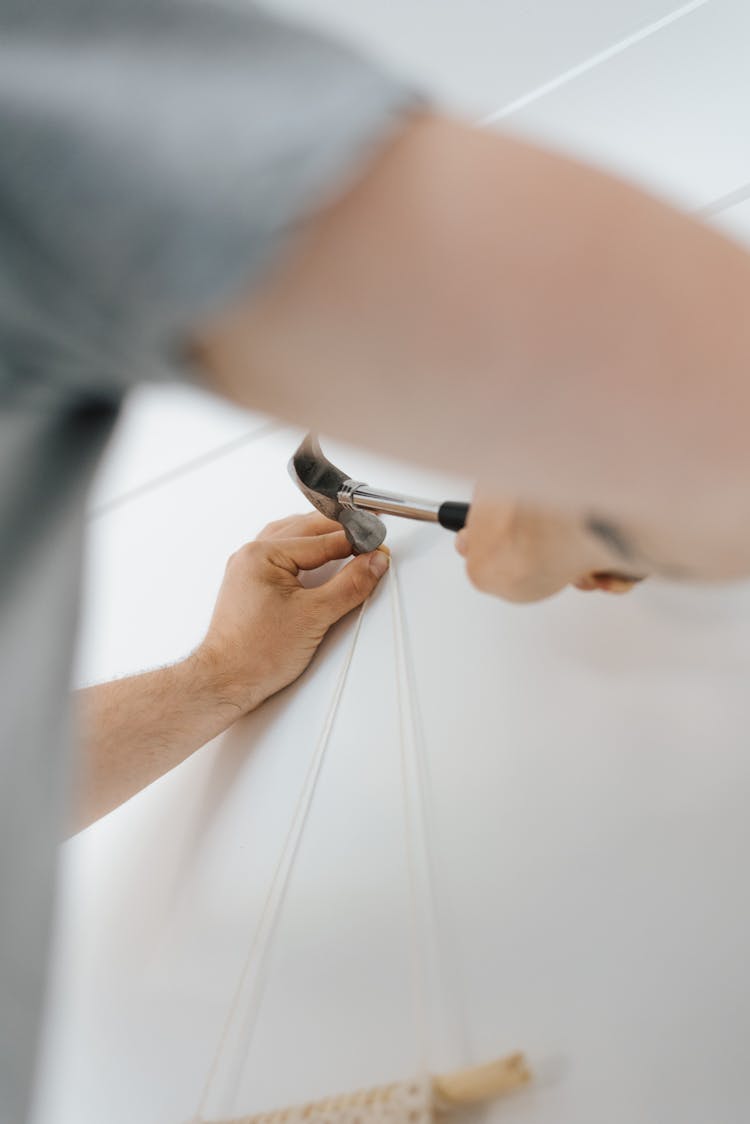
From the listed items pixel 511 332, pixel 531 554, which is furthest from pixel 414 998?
pixel 511 332

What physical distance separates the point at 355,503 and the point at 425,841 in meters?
0.34

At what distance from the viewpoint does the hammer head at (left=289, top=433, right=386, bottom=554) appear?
1011 millimetres

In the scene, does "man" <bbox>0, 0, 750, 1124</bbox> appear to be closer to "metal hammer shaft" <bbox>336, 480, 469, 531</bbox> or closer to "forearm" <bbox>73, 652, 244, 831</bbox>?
"metal hammer shaft" <bbox>336, 480, 469, 531</bbox>

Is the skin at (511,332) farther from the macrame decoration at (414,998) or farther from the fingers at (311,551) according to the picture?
the fingers at (311,551)

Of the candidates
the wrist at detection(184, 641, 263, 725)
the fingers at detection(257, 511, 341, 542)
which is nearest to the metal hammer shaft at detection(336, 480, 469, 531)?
the fingers at detection(257, 511, 341, 542)

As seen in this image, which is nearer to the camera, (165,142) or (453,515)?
(165,142)

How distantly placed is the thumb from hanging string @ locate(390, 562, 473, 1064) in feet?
0.07

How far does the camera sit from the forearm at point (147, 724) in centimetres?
112

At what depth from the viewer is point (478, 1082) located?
0.70m

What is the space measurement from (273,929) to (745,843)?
0.43 metres

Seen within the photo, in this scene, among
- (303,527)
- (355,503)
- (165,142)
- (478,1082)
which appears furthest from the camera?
(303,527)

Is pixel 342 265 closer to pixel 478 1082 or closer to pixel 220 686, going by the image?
pixel 478 1082

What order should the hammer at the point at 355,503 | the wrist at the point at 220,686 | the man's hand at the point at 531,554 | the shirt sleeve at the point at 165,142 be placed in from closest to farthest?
the shirt sleeve at the point at 165,142 < the man's hand at the point at 531,554 < the hammer at the point at 355,503 < the wrist at the point at 220,686

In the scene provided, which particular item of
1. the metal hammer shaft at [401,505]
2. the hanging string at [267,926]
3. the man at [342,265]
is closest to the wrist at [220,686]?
the hanging string at [267,926]
